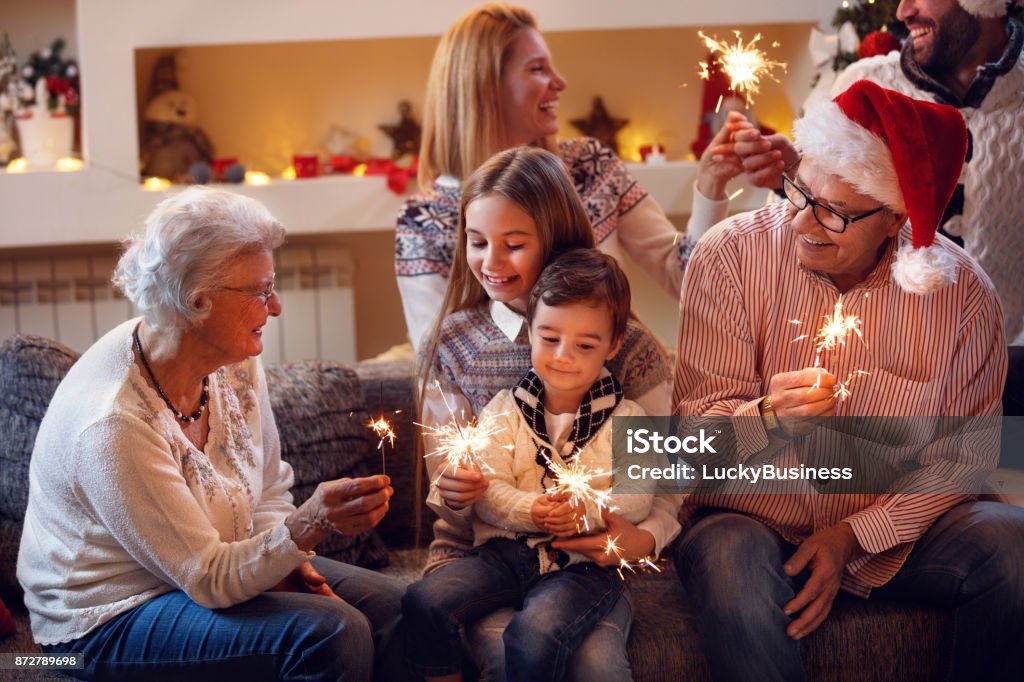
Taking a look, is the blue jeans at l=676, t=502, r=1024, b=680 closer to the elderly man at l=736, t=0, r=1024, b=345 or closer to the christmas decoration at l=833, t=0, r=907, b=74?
the elderly man at l=736, t=0, r=1024, b=345

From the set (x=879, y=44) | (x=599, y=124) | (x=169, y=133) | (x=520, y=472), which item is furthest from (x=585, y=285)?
(x=169, y=133)

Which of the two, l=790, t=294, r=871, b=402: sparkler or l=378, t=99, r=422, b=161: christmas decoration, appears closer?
l=790, t=294, r=871, b=402: sparkler

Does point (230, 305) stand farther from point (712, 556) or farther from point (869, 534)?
point (869, 534)

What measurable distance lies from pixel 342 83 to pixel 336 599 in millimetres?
2600

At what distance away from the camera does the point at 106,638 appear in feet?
5.58

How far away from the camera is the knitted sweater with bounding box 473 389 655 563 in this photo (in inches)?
73.0

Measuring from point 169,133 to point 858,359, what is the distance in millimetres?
2629

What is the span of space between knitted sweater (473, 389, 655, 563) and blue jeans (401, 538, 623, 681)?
0.14 ft

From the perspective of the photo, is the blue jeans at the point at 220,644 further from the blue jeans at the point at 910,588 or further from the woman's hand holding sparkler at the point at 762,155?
the woman's hand holding sparkler at the point at 762,155

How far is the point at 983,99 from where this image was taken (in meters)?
2.44

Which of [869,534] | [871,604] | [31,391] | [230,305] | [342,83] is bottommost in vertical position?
[871,604]

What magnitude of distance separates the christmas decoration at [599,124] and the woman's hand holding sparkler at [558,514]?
7.86ft

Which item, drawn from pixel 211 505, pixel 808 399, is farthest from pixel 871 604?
pixel 211 505

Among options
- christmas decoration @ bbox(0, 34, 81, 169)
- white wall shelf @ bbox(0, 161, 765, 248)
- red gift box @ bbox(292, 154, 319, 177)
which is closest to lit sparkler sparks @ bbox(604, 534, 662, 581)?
white wall shelf @ bbox(0, 161, 765, 248)
